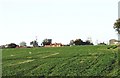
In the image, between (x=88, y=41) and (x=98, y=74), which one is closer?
(x=98, y=74)

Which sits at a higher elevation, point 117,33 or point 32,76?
point 117,33

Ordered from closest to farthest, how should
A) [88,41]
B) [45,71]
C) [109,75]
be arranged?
[109,75]
[45,71]
[88,41]

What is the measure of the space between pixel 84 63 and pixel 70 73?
4.42 m

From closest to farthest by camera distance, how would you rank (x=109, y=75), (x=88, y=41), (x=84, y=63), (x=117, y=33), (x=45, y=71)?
1. (x=109, y=75)
2. (x=45, y=71)
3. (x=84, y=63)
4. (x=117, y=33)
5. (x=88, y=41)

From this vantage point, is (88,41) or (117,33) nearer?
(117,33)

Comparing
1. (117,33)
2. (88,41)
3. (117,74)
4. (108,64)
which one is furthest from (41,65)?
(88,41)

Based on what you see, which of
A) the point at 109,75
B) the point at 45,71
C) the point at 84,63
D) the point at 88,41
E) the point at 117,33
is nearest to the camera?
the point at 109,75

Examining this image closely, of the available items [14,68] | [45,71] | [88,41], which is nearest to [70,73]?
[45,71]

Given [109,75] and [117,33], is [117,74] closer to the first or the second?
[109,75]

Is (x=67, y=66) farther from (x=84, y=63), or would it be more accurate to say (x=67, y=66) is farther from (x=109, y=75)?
(x=109, y=75)

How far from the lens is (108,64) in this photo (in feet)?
110

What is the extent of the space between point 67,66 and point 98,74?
5.19m

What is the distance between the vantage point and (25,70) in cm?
3378

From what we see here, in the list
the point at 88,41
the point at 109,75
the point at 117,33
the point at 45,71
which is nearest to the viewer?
the point at 109,75
